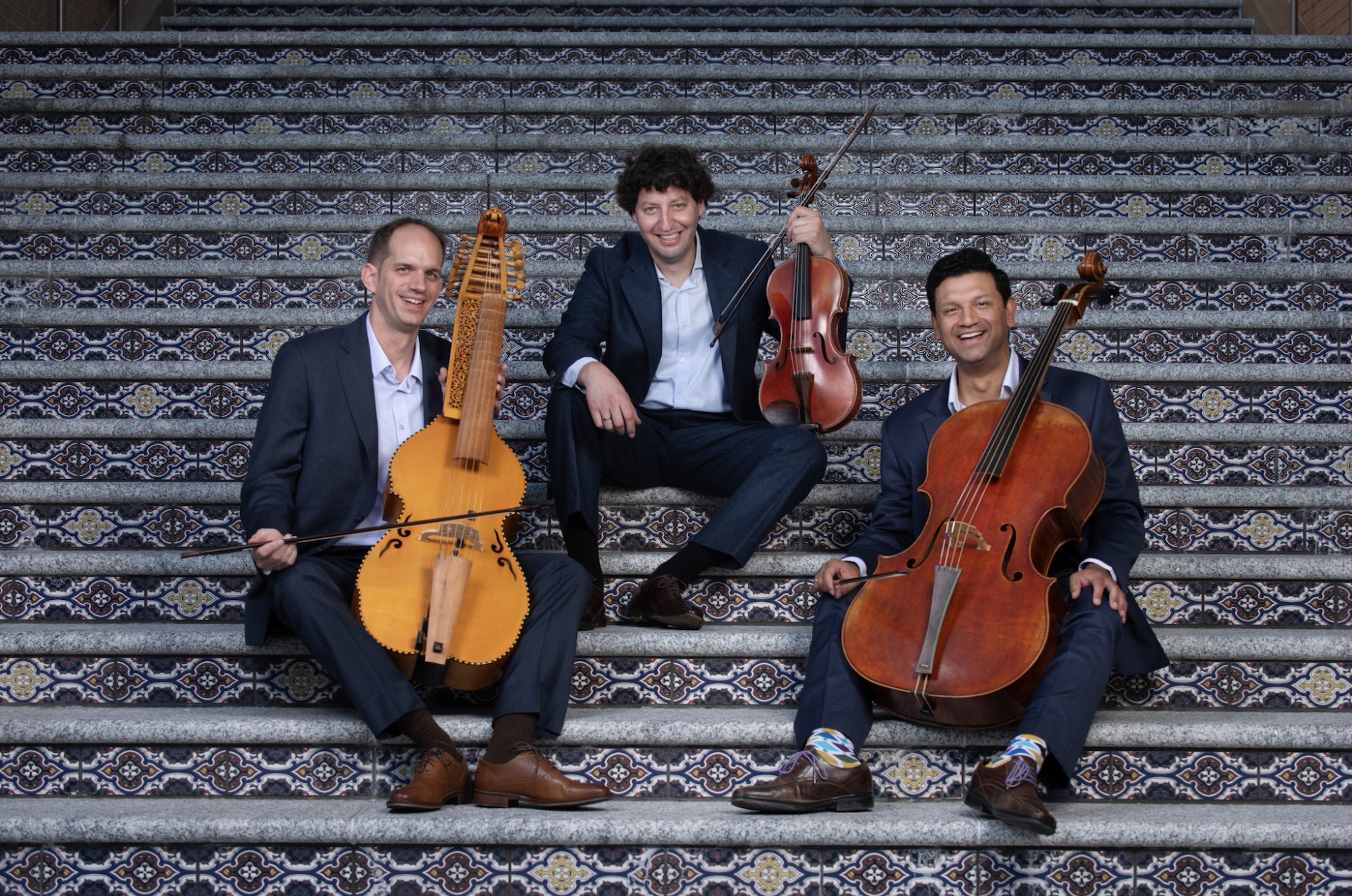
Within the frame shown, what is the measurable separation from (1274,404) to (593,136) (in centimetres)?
220

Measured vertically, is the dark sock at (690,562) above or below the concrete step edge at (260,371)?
below

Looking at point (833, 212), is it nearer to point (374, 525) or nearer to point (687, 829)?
point (374, 525)

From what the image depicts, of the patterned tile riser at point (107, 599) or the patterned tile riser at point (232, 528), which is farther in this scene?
the patterned tile riser at point (232, 528)

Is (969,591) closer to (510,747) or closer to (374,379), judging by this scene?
(510,747)

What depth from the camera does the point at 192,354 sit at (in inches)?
132

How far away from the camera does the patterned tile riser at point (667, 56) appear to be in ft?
14.8

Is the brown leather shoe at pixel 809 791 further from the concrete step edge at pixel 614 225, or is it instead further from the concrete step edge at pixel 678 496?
the concrete step edge at pixel 614 225

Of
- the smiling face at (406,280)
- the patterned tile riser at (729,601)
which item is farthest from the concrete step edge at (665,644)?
the smiling face at (406,280)

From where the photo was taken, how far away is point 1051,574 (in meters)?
2.35

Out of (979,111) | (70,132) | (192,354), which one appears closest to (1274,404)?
(979,111)

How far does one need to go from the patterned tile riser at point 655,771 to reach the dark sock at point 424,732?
3.3 inches

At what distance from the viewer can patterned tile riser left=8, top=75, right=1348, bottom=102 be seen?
4.27 m

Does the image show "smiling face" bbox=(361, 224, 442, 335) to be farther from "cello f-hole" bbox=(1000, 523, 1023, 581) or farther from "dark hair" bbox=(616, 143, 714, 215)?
"cello f-hole" bbox=(1000, 523, 1023, 581)

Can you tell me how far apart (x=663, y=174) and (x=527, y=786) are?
1472mm
